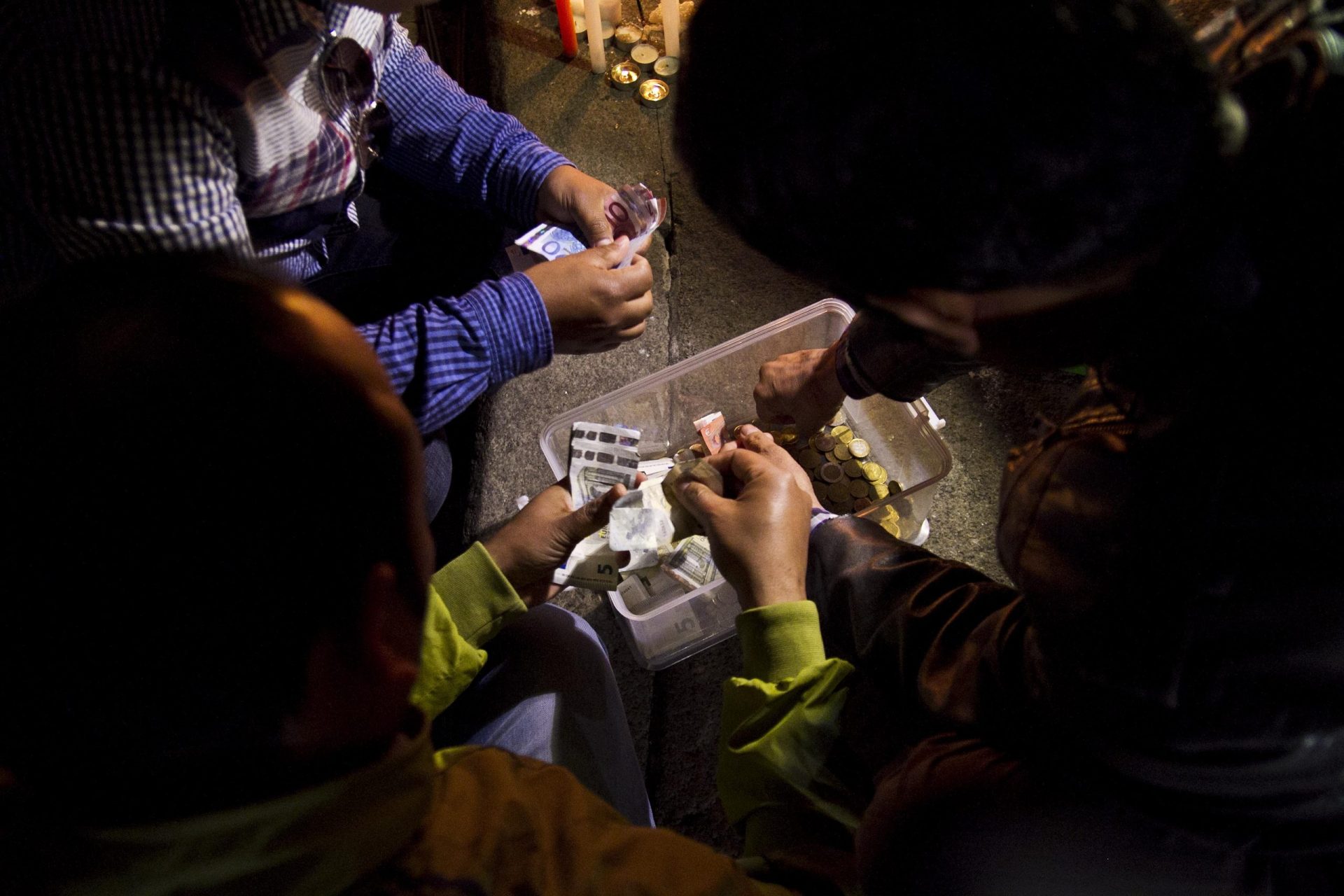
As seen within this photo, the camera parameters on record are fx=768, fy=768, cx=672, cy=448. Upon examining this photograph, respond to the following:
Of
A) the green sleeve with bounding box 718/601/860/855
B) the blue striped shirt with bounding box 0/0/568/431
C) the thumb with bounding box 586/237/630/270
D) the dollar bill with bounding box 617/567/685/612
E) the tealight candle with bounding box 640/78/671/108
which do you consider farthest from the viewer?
the tealight candle with bounding box 640/78/671/108

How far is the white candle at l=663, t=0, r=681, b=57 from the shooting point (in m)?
2.25

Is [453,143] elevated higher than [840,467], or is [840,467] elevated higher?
[453,143]

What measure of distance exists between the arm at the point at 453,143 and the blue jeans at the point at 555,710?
853mm

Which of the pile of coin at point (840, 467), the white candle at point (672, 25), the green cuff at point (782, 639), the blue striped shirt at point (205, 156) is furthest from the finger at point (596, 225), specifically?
the white candle at point (672, 25)

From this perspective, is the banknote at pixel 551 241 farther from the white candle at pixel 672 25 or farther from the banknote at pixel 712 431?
the white candle at pixel 672 25

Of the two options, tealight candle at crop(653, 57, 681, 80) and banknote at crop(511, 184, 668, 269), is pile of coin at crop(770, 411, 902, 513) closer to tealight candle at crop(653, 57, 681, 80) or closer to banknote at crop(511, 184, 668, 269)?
banknote at crop(511, 184, 668, 269)

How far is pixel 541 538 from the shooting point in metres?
1.37

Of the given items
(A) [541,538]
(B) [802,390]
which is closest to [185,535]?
(A) [541,538]

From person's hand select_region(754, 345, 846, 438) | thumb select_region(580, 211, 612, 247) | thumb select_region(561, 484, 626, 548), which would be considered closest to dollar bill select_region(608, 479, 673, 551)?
thumb select_region(561, 484, 626, 548)

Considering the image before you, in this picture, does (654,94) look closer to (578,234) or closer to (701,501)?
(578,234)

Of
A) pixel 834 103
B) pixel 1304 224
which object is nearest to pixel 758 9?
pixel 834 103

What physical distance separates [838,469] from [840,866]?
0.86 metres

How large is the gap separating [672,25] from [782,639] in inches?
76.6

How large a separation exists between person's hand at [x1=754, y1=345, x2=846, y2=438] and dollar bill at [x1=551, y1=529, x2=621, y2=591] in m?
0.48
